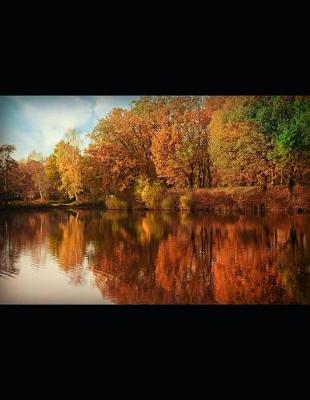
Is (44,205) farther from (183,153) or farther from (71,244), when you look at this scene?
(183,153)

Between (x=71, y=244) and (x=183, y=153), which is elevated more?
(x=183, y=153)

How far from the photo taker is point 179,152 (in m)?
11.8

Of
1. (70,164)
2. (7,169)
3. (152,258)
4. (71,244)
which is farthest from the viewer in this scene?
(70,164)

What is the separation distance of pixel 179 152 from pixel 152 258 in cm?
297

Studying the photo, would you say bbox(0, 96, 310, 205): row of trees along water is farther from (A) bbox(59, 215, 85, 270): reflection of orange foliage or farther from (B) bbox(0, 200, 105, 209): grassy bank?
(A) bbox(59, 215, 85, 270): reflection of orange foliage

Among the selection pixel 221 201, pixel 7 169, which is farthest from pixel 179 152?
pixel 7 169

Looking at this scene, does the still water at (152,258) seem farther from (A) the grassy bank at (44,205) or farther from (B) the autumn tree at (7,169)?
(B) the autumn tree at (7,169)

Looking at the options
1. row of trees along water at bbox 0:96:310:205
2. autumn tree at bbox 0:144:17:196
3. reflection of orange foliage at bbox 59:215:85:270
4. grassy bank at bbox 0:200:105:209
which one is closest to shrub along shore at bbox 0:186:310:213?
grassy bank at bbox 0:200:105:209

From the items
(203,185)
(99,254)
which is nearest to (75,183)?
(99,254)

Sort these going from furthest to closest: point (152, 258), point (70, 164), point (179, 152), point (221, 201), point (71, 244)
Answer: point (221, 201) < point (179, 152) < point (70, 164) < point (71, 244) < point (152, 258)
